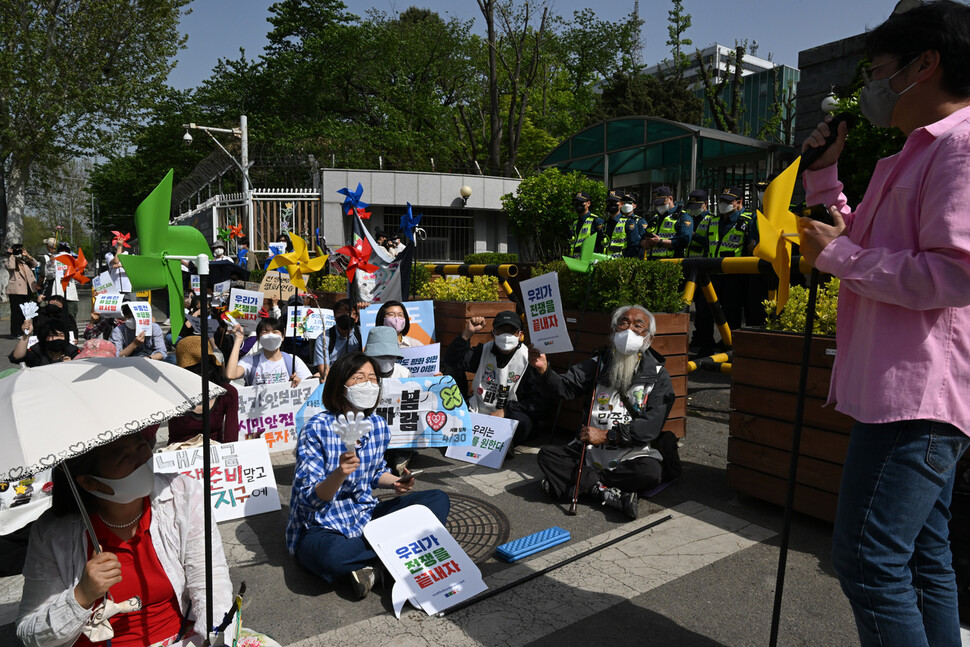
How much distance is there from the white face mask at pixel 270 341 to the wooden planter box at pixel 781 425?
3823 mm

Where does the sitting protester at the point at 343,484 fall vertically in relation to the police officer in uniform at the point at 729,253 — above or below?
below

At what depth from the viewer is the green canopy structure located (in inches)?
534

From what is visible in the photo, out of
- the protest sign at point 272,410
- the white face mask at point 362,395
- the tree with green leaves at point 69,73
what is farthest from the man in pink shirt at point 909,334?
the tree with green leaves at point 69,73

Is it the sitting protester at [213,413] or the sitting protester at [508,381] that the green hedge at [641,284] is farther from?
the sitting protester at [213,413]

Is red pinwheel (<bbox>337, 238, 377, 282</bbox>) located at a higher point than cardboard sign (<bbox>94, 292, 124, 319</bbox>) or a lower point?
higher

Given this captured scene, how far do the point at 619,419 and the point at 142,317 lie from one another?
234 inches

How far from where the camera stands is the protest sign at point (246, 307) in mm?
7309

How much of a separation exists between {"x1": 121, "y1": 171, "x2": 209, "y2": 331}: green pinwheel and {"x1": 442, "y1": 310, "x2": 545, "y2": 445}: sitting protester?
11.6ft

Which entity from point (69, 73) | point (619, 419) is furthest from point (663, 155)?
point (69, 73)

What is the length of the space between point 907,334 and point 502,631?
2079 millimetres

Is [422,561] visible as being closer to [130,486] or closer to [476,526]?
[476,526]

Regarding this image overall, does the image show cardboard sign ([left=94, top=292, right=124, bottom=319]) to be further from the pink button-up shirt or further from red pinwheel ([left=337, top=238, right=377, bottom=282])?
the pink button-up shirt

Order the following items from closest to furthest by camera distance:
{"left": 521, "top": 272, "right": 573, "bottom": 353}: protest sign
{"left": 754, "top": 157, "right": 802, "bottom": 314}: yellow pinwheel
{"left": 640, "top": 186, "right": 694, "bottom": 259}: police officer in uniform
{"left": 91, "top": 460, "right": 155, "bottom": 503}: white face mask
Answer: {"left": 91, "top": 460, "right": 155, "bottom": 503}: white face mask → {"left": 754, "top": 157, "right": 802, "bottom": 314}: yellow pinwheel → {"left": 521, "top": 272, "right": 573, "bottom": 353}: protest sign → {"left": 640, "top": 186, "right": 694, "bottom": 259}: police officer in uniform

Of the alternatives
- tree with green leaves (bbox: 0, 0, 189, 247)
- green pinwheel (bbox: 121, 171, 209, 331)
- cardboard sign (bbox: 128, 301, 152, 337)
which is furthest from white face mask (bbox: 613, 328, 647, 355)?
tree with green leaves (bbox: 0, 0, 189, 247)
